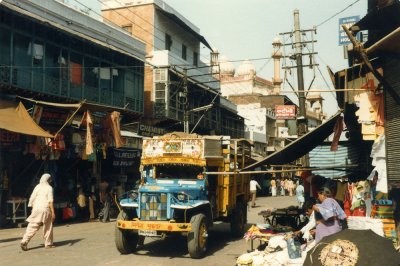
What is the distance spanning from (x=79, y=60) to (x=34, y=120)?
6.34 m

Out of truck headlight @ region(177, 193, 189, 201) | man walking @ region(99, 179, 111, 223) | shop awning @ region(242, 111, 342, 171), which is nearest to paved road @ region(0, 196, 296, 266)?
truck headlight @ region(177, 193, 189, 201)

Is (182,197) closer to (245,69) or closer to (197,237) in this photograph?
(197,237)

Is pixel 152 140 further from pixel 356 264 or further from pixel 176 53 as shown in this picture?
pixel 176 53

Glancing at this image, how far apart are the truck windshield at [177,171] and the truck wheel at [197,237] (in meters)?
1.42

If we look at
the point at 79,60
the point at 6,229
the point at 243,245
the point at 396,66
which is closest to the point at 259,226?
the point at 243,245

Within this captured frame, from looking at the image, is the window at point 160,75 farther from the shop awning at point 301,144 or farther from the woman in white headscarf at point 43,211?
the shop awning at point 301,144

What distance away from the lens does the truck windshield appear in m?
11.0

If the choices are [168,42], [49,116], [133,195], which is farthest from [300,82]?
[168,42]

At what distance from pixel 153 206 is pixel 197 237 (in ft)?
4.36

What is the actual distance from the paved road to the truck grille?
916mm

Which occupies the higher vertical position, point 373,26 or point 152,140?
point 373,26

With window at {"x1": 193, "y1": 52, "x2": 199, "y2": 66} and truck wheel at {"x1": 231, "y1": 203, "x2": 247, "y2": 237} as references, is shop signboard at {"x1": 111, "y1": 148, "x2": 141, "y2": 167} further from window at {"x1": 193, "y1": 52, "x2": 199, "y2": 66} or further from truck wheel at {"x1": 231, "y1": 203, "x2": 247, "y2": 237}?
window at {"x1": 193, "y1": 52, "x2": 199, "y2": 66}

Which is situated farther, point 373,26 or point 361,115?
point 361,115

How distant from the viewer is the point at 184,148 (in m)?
10.9
